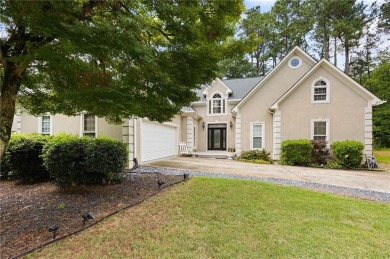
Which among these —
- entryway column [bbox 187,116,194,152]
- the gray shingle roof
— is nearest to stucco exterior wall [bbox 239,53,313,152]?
the gray shingle roof

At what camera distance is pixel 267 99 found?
51.8 feet

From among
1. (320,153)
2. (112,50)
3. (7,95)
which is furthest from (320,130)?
(7,95)

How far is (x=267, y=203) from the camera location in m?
5.40

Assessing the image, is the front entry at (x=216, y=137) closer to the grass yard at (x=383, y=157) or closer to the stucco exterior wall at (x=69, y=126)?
the stucco exterior wall at (x=69, y=126)

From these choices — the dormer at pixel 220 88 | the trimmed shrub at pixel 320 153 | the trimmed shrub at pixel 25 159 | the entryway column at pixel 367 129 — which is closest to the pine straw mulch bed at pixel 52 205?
the trimmed shrub at pixel 25 159

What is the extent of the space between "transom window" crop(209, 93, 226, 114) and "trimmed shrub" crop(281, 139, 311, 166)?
23.0ft

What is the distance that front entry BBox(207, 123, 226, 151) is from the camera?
63.7ft

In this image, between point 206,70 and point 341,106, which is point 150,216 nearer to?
point 206,70

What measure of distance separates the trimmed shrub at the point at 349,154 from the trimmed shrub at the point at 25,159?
560 inches

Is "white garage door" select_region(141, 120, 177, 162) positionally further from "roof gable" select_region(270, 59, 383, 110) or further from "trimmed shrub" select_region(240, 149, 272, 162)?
"roof gable" select_region(270, 59, 383, 110)

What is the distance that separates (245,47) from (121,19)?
2798 millimetres

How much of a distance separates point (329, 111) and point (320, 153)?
107 inches

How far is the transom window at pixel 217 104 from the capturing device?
62.6 feet

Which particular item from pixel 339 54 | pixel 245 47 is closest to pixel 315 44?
pixel 339 54
